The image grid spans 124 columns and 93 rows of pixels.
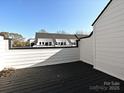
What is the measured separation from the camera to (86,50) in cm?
830

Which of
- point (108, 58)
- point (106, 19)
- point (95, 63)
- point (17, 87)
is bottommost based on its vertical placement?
point (17, 87)

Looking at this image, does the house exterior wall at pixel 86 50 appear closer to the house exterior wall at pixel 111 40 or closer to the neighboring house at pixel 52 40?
the house exterior wall at pixel 111 40

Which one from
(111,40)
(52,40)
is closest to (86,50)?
(111,40)

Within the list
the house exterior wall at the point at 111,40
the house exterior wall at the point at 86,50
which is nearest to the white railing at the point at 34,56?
the house exterior wall at the point at 86,50

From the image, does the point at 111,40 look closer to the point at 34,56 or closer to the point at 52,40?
the point at 34,56

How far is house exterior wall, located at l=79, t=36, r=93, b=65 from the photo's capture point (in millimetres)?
7630

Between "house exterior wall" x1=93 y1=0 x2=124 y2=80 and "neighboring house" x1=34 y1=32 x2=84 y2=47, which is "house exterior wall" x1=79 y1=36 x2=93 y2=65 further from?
"neighboring house" x1=34 y1=32 x2=84 y2=47

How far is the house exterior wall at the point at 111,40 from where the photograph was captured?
445cm

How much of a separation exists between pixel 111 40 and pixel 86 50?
131 inches

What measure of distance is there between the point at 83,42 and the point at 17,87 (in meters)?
6.28

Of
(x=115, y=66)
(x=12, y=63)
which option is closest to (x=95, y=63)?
(x=115, y=66)

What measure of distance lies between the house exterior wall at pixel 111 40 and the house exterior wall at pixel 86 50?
3.85ft

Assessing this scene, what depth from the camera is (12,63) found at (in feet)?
21.9

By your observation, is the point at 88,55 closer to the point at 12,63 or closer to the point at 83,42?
the point at 83,42
